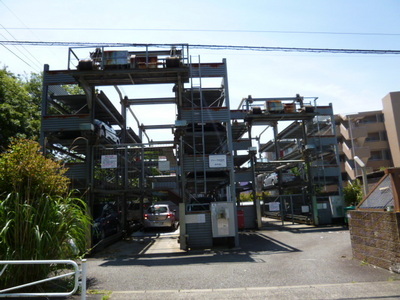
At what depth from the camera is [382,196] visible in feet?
24.2

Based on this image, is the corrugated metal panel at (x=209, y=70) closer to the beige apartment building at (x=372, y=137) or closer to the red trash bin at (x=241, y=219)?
the red trash bin at (x=241, y=219)

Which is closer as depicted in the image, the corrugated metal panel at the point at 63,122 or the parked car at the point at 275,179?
the corrugated metal panel at the point at 63,122

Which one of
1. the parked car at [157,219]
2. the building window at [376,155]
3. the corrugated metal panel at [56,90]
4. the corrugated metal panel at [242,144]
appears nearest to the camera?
the corrugated metal panel at [56,90]

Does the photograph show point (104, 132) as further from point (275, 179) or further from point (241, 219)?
point (275, 179)

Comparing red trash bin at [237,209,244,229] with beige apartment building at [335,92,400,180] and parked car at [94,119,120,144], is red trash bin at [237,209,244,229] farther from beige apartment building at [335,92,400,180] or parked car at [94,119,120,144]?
beige apartment building at [335,92,400,180]

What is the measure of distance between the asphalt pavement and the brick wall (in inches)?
8.8

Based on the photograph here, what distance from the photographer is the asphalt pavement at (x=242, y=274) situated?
5.38 metres

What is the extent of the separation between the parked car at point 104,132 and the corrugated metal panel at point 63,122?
651mm

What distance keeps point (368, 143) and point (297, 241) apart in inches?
1276

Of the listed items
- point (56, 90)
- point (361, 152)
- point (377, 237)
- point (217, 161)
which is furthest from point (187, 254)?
point (361, 152)

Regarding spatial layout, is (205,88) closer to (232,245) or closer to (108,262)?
(232,245)

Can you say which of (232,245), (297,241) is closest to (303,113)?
(297,241)

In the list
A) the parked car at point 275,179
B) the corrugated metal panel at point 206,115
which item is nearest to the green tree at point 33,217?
the corrugated metal panel at point 206,115

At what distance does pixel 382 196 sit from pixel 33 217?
308 inches
